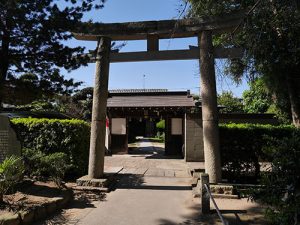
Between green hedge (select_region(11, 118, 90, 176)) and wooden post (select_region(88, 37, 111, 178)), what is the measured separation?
1.44 m

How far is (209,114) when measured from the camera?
945 cm

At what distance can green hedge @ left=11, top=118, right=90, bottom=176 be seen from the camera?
37.0ft

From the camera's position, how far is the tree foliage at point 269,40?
6.59 meters

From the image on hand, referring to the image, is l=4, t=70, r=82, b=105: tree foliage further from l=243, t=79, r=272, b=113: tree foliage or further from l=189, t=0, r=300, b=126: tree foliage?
l=243, t=79, r=272, b=113: tree foliage

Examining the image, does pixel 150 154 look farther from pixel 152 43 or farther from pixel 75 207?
pixel 75 207

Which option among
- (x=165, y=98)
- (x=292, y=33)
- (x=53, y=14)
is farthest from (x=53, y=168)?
(x=165, y=98)

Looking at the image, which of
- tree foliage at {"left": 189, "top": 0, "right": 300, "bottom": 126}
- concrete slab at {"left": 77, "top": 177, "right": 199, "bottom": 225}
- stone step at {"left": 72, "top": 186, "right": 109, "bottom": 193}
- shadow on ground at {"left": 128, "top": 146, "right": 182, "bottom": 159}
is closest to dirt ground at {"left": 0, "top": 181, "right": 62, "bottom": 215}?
stone step at {"left": 72, "top": 186, "right": 109, "bottom": 193}

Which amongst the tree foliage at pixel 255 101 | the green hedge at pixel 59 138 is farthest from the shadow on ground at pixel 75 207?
the tree foliage at pixel 255 101

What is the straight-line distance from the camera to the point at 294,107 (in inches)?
502

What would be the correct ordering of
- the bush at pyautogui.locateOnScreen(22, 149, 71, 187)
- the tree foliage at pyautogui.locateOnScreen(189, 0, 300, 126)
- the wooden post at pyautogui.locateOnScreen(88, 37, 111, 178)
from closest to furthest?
1. the tree foliage at pyautogui.locateOnScreen(189, 0, 300, 126)
2. the bush at pyautogui.locateOnScreen(22, 149, 71, 187)
3. the wooden post at pyautogui.locateOnScreen(88, 37, 111, 178)

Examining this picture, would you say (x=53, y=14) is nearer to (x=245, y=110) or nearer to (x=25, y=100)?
(x=25, y=100)

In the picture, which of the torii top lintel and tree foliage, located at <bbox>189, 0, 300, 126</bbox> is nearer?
tree foliage, located at <bbox>189, 0, 300, 126</bbox>

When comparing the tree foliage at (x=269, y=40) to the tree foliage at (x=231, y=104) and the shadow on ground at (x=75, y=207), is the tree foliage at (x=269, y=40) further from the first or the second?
the tree foliage at (x=231, y=104)

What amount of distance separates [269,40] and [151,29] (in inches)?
141
